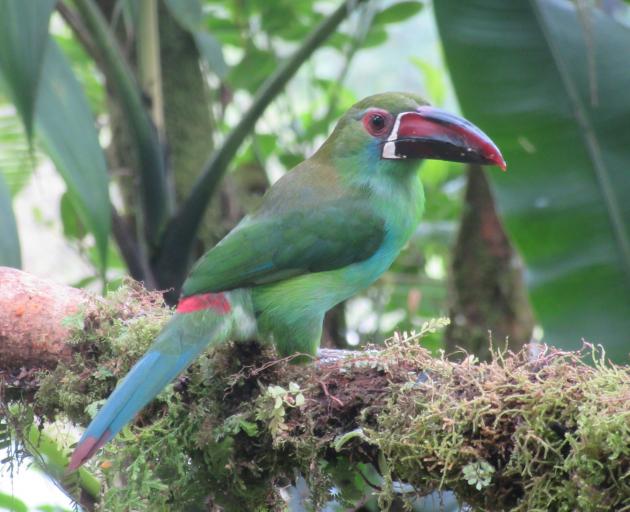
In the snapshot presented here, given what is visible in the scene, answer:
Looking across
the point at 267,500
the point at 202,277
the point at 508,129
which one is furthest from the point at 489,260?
the point at 267,500

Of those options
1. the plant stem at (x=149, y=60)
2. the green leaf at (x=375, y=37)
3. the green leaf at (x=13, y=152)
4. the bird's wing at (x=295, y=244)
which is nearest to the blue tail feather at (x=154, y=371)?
the bird's wing at (x=295, y=244)

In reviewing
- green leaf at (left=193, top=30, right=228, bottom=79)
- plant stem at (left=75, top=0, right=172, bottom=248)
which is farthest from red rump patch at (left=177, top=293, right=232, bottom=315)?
green leaf at (left=193, top=30, right=228, bottom=79)

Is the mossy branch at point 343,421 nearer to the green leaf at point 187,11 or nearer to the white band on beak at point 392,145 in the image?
the white band on beak at point 392,145

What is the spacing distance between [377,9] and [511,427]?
262cm

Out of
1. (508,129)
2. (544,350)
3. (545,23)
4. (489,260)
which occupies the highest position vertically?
(544,350)

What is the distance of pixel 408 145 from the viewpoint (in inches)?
101

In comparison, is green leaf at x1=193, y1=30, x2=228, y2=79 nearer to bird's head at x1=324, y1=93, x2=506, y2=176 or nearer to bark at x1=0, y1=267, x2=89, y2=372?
bird's head at x1=324, y1=93, x2=506, y2=176

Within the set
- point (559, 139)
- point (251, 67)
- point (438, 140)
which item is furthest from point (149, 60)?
point (559, 139)

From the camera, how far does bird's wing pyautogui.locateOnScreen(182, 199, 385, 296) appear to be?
7.78ft

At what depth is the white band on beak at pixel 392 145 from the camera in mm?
2590

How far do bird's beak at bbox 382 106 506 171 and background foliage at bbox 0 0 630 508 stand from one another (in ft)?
1.94

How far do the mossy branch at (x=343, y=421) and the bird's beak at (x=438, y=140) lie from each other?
0.65 metres

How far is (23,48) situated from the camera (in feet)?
7.79

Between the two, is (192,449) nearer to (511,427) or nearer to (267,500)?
(267,500)
